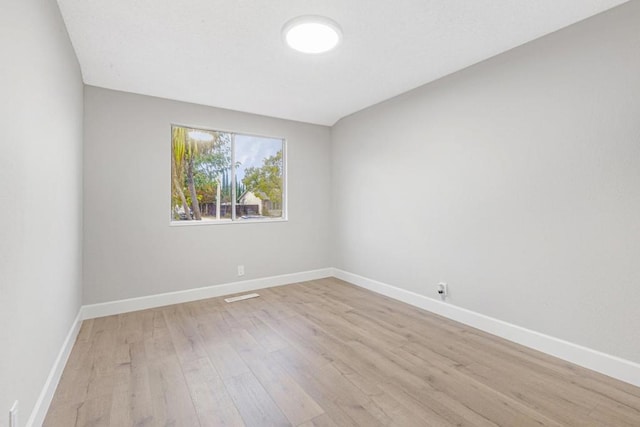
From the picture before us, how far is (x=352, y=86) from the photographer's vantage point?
327 centimetres

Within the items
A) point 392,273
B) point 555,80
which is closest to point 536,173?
point 555,80

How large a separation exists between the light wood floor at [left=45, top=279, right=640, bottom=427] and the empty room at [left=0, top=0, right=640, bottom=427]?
0.06ft

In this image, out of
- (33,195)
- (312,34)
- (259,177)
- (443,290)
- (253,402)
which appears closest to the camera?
(33,195)

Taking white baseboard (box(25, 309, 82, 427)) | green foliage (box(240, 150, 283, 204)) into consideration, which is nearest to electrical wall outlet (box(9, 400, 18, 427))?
white baseboard (box(25, 309, 82, 427))

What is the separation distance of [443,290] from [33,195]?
332cm

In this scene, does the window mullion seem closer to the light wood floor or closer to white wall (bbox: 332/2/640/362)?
the light wood floor

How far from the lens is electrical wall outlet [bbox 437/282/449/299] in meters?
3.05

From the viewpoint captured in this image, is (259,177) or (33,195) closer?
(33,195)

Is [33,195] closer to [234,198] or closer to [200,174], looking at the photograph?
[200,174]

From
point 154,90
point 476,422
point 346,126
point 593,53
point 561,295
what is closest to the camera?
point 476,422

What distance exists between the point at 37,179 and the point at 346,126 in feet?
12.0

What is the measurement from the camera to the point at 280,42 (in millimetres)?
2363

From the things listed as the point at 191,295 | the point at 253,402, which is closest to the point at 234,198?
the point at 191,295

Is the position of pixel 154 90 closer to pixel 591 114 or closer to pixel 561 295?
pixel 591 114
